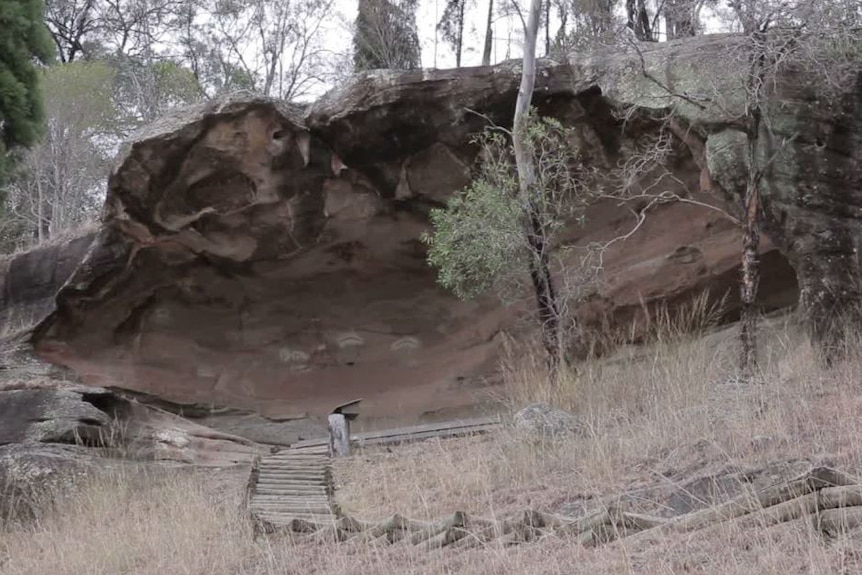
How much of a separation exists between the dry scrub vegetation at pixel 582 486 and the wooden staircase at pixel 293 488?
0.20 m

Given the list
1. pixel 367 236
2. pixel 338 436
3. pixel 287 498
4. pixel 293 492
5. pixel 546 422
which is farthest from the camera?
pixel 367 236

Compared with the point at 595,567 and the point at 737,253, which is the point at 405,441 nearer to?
the point at 737,253

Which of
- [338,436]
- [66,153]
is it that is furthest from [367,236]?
[66,153]

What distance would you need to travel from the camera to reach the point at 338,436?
9898 mm

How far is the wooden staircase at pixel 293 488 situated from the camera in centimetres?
624

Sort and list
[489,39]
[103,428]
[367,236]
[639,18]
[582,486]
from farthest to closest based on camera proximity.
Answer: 1. [489,39]
2. [639,18]
3. [367,236]
4. [103,428]
5. [582,486]

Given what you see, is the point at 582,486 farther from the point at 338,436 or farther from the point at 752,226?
the point at 338,436

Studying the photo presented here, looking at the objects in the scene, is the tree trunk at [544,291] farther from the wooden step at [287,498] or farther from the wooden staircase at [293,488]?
the wooden step at [287,498]

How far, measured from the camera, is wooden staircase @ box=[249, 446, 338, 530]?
246 inches

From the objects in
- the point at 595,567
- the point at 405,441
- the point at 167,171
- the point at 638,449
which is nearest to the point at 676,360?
the point at 638,449

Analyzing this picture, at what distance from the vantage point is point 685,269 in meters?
11.2

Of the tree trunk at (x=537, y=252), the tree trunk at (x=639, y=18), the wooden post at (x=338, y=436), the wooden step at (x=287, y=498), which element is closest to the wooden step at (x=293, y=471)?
the wooden step at (x=287, y=498)

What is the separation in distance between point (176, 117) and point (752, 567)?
9585 millimetres

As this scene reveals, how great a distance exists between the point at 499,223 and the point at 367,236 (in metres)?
4.12
